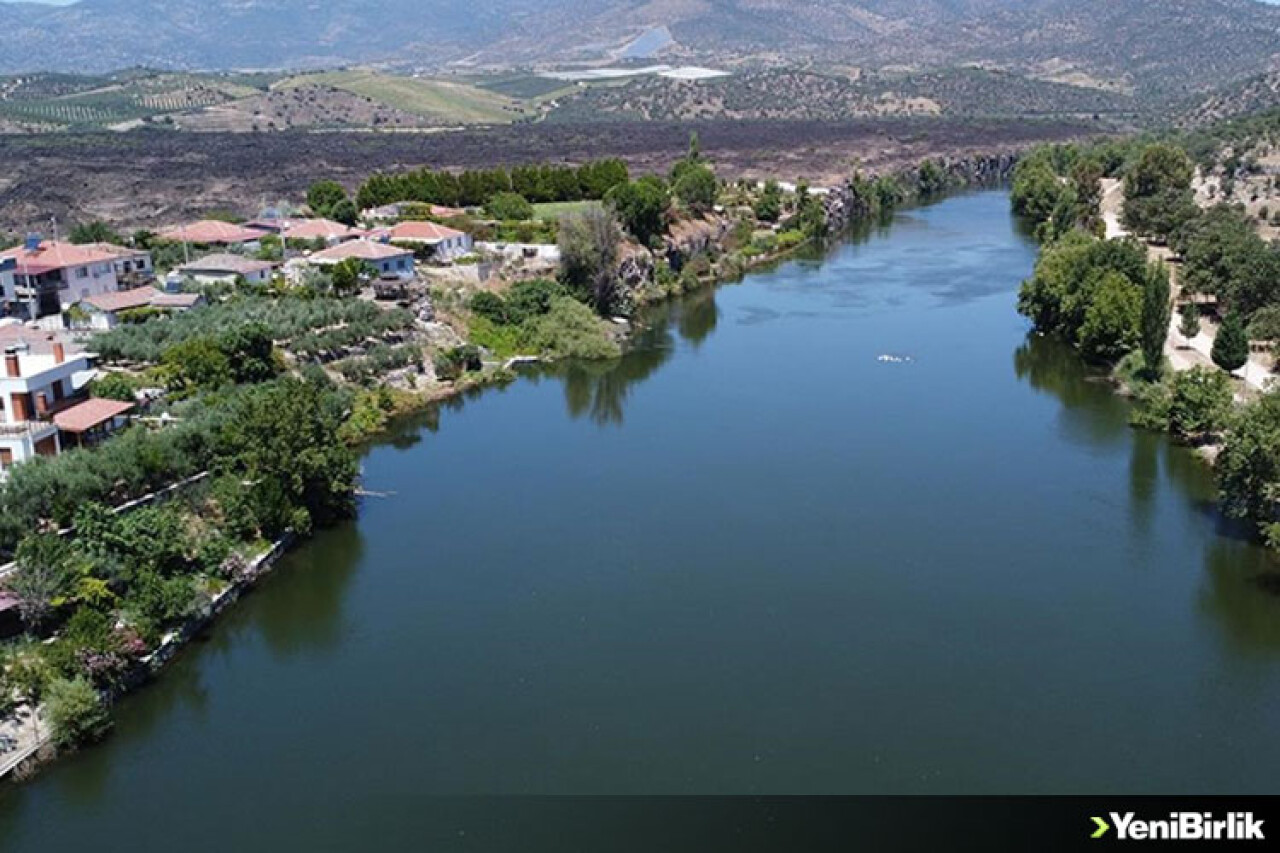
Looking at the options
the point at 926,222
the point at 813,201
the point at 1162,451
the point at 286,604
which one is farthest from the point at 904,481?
the point at 926,222

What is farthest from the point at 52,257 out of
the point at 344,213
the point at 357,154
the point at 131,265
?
the point at 357,154

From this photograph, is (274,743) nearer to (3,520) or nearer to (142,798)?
(142,798)

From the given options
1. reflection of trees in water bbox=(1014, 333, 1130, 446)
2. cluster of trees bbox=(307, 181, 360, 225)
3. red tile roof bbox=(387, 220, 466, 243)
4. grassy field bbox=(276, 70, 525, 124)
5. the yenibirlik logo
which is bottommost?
the yenibirlik logo

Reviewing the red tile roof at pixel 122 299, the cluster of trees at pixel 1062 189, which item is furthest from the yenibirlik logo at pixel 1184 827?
the cluster of trees at pixel 1062 189

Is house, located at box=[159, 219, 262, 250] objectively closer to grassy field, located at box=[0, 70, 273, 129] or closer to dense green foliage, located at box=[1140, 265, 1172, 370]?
dense green foliage, located at box=[1140, 265, 1172, 370]

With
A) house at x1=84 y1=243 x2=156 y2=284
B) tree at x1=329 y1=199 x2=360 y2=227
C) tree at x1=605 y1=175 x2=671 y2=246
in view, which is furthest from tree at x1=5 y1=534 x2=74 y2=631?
tree at x1=605 y1=175 x2=671 y2=246

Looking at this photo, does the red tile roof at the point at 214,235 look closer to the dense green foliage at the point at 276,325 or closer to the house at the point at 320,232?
the house at the point at 320,232

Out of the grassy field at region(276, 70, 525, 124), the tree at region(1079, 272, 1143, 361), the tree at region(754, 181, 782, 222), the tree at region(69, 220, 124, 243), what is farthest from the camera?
the grassy field at region(276, 70, 525, 124)

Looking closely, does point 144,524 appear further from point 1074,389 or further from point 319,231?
point 319,231
